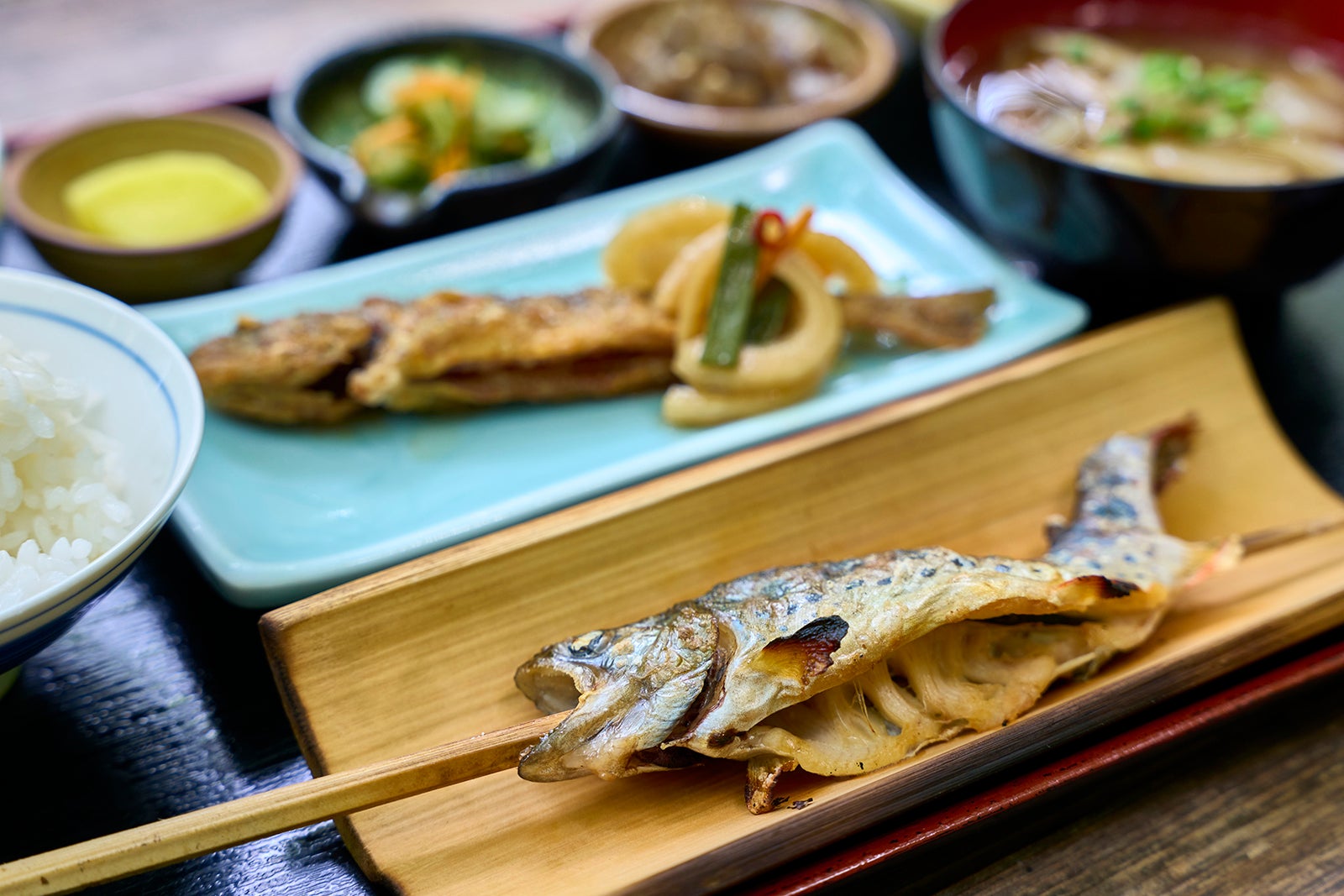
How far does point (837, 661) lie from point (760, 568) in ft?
1.62

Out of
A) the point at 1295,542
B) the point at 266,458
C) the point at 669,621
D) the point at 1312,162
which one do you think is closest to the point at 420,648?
the point at 669,621

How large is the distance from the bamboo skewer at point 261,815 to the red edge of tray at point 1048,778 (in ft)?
1.37

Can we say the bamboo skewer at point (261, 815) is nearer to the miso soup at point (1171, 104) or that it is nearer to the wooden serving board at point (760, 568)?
the wooden serving board at point (760, 568)

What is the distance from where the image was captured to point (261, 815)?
4.14ft

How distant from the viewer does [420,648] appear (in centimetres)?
165

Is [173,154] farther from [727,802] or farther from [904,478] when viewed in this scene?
[727,802]

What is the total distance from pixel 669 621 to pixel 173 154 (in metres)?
2.19

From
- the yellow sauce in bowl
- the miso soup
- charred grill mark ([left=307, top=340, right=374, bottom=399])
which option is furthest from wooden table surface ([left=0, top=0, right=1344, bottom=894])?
the miso soup

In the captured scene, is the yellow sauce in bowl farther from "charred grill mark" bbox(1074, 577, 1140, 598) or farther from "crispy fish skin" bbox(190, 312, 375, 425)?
"charred grill mark" bbox(1074, 577, 1140, 598)

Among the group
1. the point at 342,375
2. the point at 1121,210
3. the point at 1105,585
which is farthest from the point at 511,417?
the point at 1121,210

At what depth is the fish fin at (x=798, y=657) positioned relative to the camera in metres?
1.40

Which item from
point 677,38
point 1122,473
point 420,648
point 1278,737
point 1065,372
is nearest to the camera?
point 420,648

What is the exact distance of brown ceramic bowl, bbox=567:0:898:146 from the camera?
121 inches

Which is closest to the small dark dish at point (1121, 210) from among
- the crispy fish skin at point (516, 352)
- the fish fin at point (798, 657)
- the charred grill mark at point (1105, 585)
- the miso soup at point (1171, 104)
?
the miso soup at point (1171, 104)
